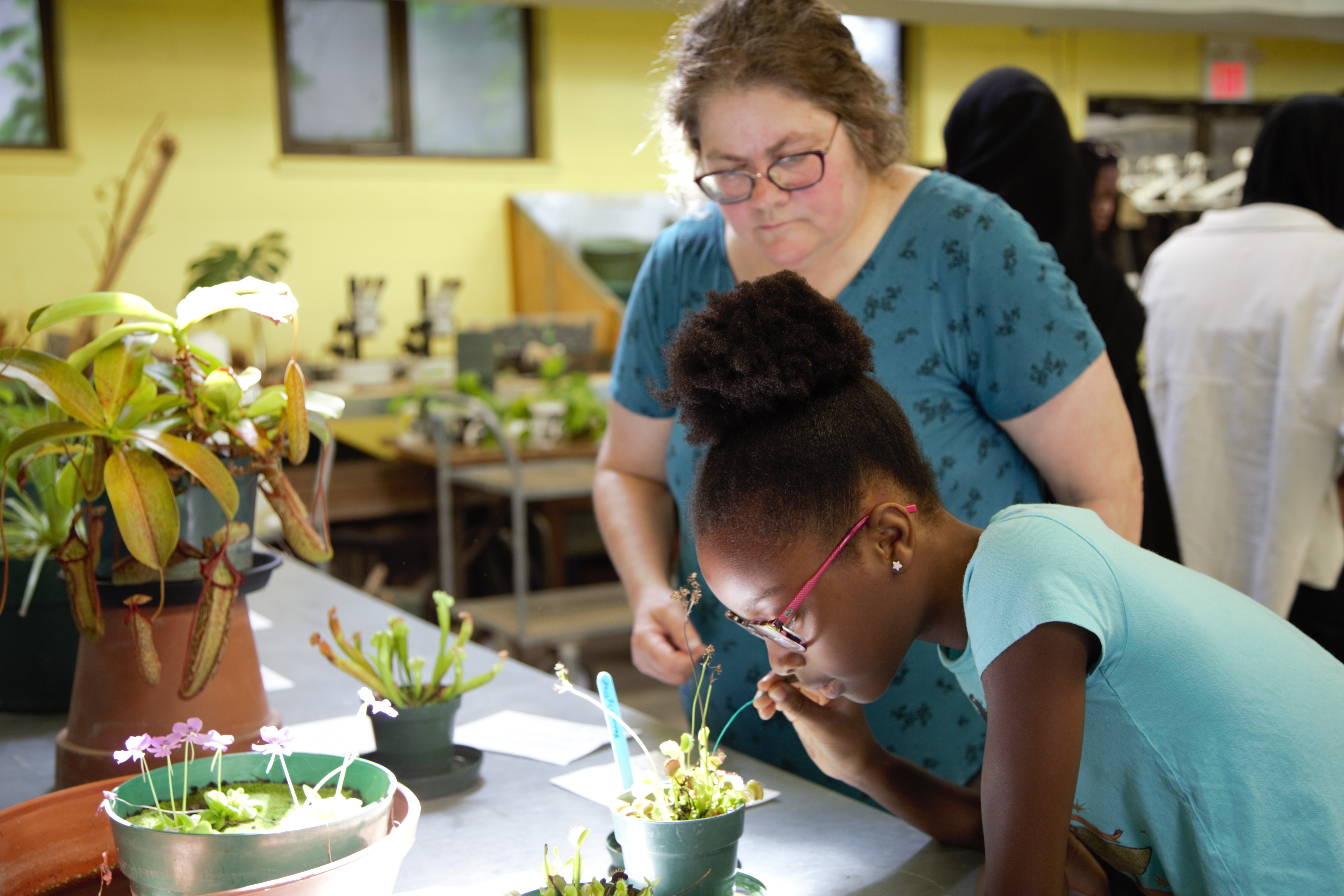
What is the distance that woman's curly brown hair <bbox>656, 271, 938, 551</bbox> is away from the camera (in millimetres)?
881

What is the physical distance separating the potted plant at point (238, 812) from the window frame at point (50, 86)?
4.65 m

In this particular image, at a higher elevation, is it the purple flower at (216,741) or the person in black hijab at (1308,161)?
the person in black hijab at (1308,161)

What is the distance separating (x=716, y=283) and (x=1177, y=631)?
2.41ft

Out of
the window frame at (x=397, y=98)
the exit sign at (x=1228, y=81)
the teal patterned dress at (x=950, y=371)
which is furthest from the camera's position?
the exit sign at (x=1228, y=81)

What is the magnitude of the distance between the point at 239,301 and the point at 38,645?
616mm

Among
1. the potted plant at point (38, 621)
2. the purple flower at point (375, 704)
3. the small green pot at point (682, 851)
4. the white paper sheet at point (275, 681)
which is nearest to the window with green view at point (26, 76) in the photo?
the potted plant at point (38, 621)

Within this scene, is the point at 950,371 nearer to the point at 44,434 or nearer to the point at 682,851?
the point at 682,851

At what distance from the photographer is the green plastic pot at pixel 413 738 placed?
3.71 ft

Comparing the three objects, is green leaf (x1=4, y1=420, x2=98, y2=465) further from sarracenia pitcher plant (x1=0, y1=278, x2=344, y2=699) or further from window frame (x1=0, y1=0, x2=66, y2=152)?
window frame (x1=0, y1=0, x2=66, y2=152)

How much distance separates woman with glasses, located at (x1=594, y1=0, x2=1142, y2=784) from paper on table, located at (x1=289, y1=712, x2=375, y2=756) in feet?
0.98

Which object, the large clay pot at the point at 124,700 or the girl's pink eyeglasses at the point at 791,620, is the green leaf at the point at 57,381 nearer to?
the large clay pot at the point at 124,700

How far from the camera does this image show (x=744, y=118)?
4.13ft

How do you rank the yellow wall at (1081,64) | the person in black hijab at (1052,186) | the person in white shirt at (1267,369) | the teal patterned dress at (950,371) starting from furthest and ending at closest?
the yellow wall at (1081,64)
the person in white shirt at (1267,369)
the person in black hijab at (1052,186)
the teal patterned dress at (950,371)

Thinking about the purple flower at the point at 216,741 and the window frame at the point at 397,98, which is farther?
the window frame at the point at 397,98
